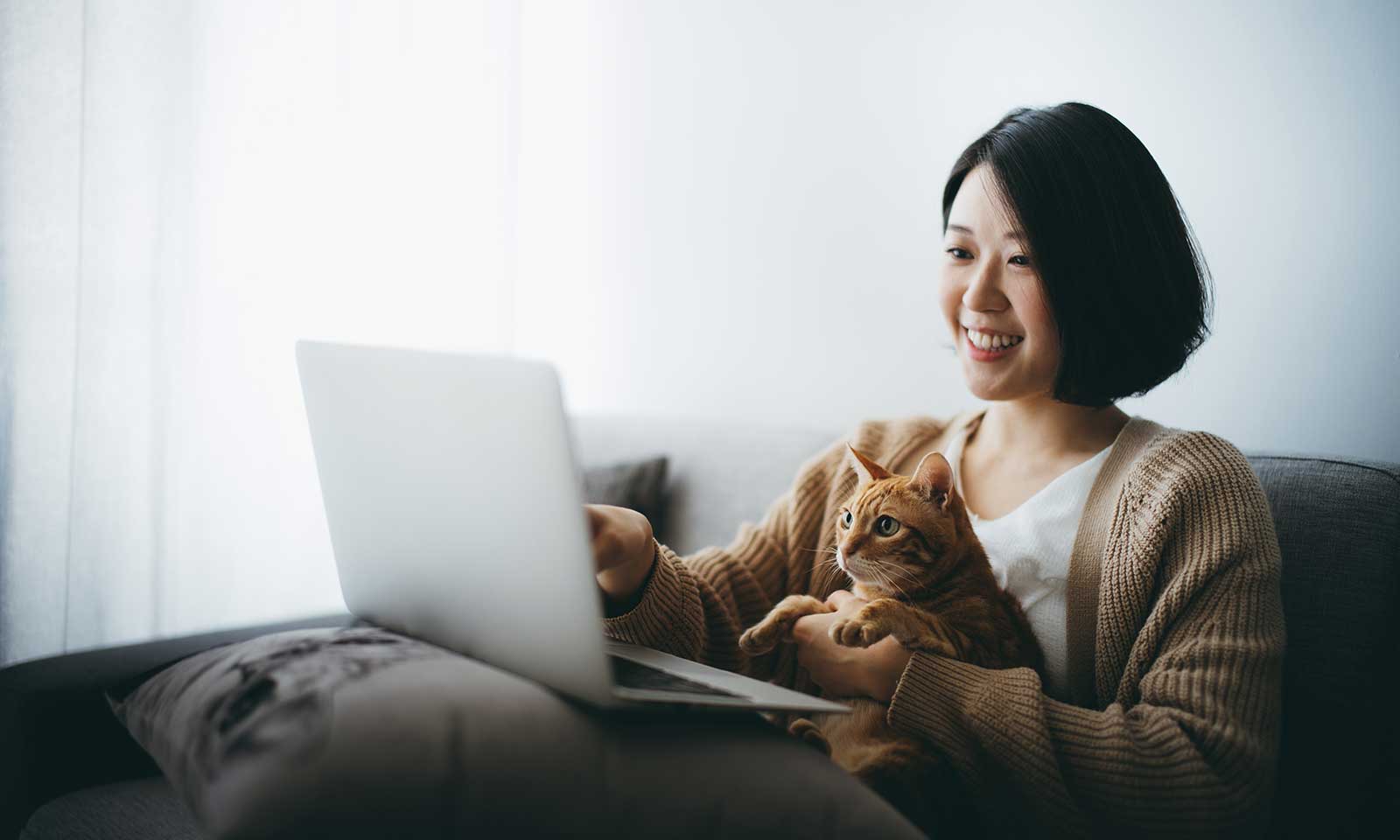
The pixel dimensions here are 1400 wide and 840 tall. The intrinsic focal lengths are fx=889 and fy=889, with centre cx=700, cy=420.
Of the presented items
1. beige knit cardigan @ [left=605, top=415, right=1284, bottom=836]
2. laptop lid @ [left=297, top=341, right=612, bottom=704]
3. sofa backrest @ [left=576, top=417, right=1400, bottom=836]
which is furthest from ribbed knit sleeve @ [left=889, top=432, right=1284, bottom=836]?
laptop lid @ [left=297, top=341, right=612, bottom=704]

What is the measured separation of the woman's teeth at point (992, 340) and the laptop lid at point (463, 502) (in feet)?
2.15

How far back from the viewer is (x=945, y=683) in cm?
89

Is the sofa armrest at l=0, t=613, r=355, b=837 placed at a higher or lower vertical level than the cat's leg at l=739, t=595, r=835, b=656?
lower

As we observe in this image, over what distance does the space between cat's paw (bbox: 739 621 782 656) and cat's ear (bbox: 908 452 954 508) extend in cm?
23

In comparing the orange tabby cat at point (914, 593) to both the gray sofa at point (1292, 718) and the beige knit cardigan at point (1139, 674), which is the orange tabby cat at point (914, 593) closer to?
the beige knit cardigan at point (1139, 674)

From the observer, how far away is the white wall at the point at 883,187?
1.23 m

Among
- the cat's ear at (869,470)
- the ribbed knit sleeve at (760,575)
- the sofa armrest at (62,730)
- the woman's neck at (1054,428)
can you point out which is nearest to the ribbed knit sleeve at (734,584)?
the ribbed knit sleeve at (760,575)

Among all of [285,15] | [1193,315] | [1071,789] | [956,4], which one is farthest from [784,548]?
[285,15]

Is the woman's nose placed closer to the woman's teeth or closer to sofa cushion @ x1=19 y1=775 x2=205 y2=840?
the woman's teeth

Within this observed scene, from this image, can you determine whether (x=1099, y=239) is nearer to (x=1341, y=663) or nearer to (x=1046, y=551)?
(x=1046, y=551)

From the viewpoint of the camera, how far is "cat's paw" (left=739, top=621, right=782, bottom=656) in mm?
958

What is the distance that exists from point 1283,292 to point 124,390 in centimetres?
201

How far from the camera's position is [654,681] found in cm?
76

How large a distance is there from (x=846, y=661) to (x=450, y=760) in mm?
470
